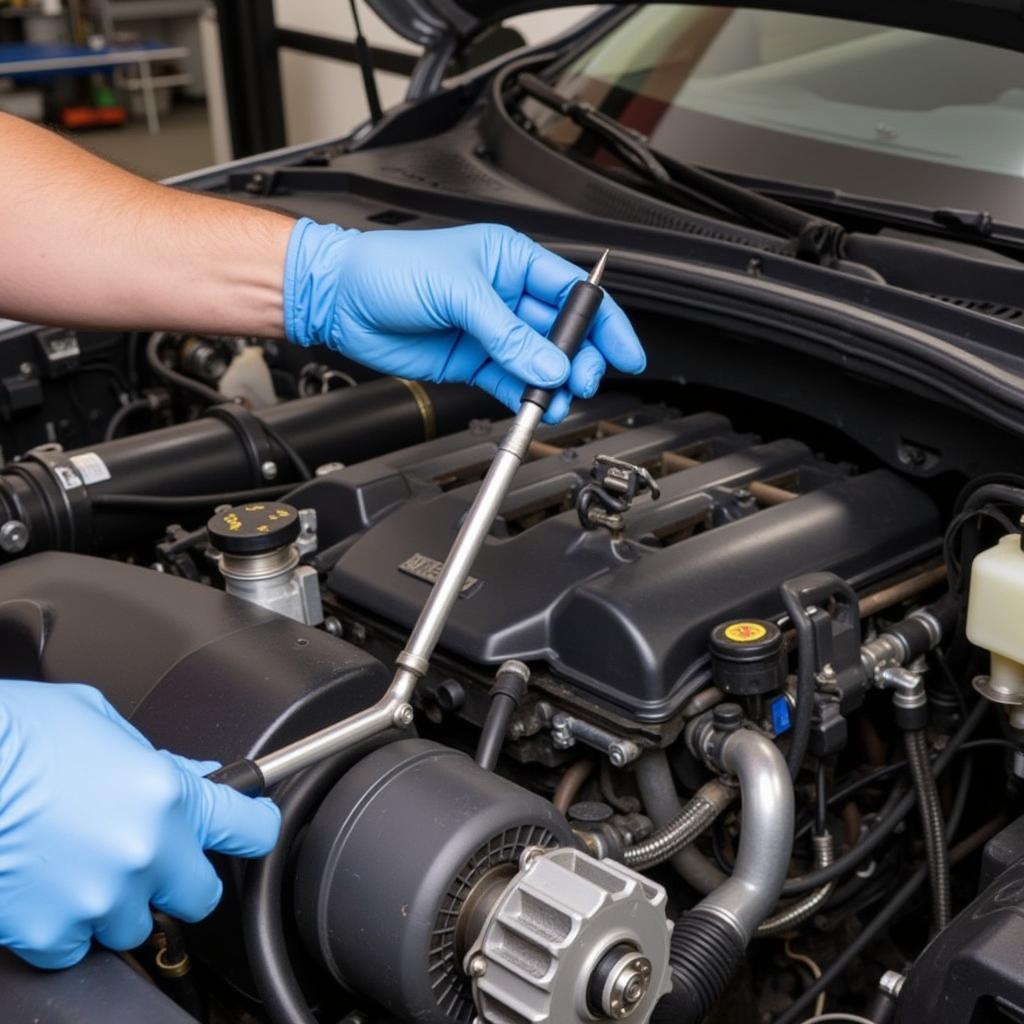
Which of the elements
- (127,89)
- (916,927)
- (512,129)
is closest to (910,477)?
(916,927)

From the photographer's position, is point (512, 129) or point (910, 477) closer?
point (910, 477)

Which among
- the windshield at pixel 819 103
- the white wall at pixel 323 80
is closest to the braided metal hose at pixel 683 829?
the windshield at pixel 819 103

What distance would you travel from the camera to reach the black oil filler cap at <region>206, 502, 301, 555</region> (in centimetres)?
115

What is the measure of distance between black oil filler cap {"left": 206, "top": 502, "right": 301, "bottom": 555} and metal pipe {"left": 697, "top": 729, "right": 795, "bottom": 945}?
1.39 feet

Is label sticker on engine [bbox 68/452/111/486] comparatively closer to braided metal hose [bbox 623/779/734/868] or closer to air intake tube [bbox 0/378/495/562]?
air intake tube [bbox 0/378/495/562]

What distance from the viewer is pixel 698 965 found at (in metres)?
0.94

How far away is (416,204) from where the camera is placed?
5.67ft

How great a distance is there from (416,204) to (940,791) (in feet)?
3.11

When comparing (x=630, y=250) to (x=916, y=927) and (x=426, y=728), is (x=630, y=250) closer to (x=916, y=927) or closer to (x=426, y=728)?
(x=426, y=728)

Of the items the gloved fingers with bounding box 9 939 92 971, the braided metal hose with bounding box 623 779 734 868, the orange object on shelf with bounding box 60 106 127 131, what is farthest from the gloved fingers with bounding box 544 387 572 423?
the orange object on shelf with bounding box 60 106 127 131

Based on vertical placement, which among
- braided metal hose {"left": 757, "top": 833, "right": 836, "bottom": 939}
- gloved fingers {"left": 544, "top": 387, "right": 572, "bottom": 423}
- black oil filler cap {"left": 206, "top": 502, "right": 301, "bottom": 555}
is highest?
gloved fingers {"left": 544, "top": 387, "right": 572, "bottom": 423}

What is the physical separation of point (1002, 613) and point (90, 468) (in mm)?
900

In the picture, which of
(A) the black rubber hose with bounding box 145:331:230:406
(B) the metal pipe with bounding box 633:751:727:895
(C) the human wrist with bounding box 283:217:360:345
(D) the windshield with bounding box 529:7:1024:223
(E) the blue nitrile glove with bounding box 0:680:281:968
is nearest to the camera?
(E) the blue nitrile glove with bounding box 0:680:281:968

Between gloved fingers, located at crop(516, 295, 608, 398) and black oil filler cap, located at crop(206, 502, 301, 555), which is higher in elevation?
gloved fingers, located at crop(516, 295, 608, 398)
